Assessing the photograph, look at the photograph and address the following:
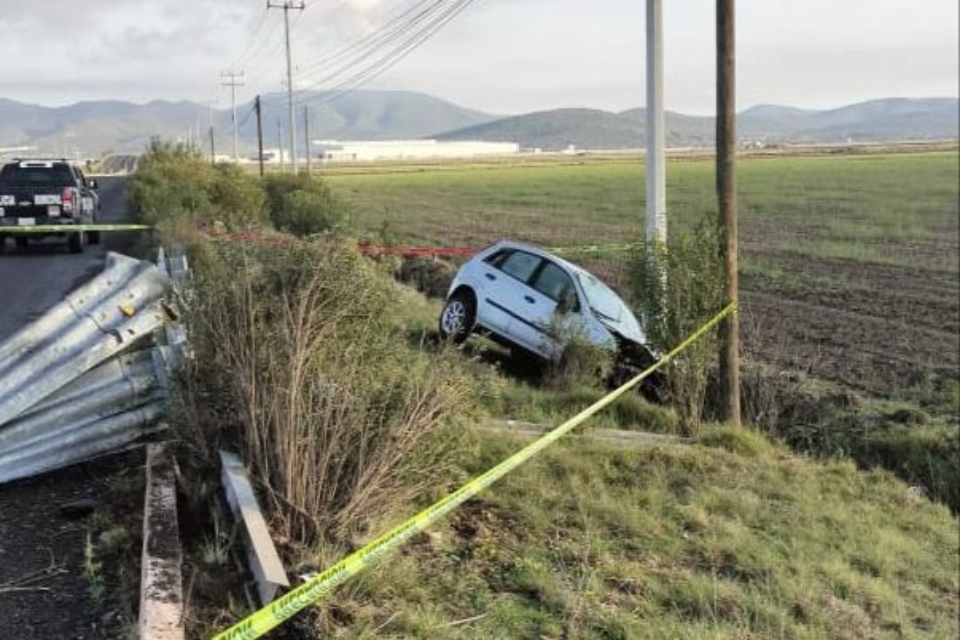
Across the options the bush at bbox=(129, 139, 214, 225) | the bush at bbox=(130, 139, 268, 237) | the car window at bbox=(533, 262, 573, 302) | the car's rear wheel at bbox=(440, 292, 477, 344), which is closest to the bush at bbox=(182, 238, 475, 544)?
the car window at bbox=(533, 262, 573, 302)

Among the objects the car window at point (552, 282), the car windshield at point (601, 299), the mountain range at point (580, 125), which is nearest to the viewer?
the car windshield at point (601, 299)

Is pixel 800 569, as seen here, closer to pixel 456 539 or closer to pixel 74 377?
pixel 456 539

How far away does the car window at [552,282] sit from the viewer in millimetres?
12227

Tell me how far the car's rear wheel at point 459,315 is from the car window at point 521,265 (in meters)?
0.63

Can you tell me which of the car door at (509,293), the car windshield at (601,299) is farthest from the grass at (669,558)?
the car door at (509,293)

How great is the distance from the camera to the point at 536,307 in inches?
484

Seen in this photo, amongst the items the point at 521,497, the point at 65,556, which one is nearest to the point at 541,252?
the point at 521,497

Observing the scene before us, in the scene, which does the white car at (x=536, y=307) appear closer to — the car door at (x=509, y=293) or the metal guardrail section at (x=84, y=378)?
the car door at (x=509, y=293)

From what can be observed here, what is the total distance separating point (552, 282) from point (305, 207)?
17.9 meters

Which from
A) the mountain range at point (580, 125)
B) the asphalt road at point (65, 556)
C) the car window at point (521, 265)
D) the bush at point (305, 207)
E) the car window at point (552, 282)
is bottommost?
the asphalt road at point (65, 556)

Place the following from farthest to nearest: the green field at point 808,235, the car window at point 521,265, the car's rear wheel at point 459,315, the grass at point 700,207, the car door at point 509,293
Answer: the grass at point 700,207
the green field at point 808,235
the car's rear wheel at point 459,315
the car window at point 521,265
the car door at point 509,293

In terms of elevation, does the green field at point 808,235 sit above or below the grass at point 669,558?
above

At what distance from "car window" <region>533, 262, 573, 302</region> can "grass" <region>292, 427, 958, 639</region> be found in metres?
3.61

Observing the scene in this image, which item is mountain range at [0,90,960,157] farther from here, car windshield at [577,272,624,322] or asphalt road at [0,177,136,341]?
car windshield at [577,272,624,322]
